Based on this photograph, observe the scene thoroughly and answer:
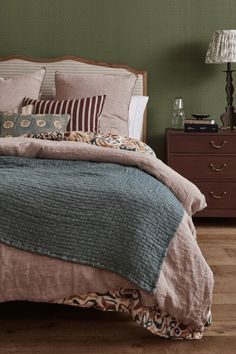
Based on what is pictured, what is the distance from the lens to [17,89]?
4.10 m

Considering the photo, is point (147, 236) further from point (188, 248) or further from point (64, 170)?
point (64, 170)

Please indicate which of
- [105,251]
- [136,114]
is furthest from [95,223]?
[136,114]

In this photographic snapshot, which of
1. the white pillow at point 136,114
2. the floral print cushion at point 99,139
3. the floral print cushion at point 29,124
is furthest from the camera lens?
the white pillow at point 136,114

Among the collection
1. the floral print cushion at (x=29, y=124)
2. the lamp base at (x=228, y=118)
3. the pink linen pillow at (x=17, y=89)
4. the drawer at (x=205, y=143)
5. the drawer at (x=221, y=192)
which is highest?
the pink linen pillow at (x=17, y=89)

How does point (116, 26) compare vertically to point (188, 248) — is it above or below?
above

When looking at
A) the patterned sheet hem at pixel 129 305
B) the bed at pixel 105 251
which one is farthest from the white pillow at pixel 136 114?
the patterned sheet hem at pixel 129 305

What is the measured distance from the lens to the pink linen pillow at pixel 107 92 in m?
4.04

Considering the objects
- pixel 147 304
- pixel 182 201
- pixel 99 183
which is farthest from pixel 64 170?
pixel 147 304

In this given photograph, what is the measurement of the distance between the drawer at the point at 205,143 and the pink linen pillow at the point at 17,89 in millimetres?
955

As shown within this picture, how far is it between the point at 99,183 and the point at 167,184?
36cm

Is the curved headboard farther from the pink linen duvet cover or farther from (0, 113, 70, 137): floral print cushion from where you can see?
the pink linen duvet cover

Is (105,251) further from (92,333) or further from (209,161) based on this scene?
(209,161)

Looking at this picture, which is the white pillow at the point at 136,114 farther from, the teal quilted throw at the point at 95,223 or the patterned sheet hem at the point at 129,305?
the patterned sheet hem at the point at 129,305

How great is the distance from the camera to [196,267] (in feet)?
7.50
